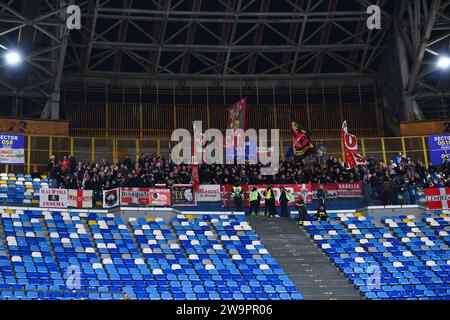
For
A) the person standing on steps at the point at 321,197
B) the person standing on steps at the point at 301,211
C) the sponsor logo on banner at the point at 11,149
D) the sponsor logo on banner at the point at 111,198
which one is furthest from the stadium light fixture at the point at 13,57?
the person standing on steps at the point at 321,197

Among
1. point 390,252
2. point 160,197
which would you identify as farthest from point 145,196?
point 390,252

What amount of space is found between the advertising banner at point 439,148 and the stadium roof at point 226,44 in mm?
3147

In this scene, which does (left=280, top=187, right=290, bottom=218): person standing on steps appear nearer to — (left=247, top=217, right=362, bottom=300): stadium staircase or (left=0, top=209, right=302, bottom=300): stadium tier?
(left=247, top=217, right=362, bottom=300): stadium staircase

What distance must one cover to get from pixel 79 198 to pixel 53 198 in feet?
3.91

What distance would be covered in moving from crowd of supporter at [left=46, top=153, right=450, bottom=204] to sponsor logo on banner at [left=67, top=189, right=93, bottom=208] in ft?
1.55

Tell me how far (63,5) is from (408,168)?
20.2 m

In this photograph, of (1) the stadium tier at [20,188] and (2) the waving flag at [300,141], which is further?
(2) the waving flag at [300,141]

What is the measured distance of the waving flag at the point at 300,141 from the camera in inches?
1433

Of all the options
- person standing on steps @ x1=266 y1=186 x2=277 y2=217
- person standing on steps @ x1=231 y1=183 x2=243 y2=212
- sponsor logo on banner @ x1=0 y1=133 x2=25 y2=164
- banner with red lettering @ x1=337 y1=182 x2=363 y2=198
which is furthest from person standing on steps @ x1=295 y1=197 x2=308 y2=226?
sponsor logo on banner @ x1=0 y1=133 x2=25 y2=164

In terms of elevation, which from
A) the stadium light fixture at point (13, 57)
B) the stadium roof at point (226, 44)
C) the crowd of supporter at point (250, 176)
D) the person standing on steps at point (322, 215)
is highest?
the stadium roof at point (226, 44)

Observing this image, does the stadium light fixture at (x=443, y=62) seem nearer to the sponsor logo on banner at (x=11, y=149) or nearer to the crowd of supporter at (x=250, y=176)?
the crowd of supporter at (x=250, y=176)

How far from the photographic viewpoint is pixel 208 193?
112 feet

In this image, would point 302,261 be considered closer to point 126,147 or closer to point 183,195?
point 183,195
